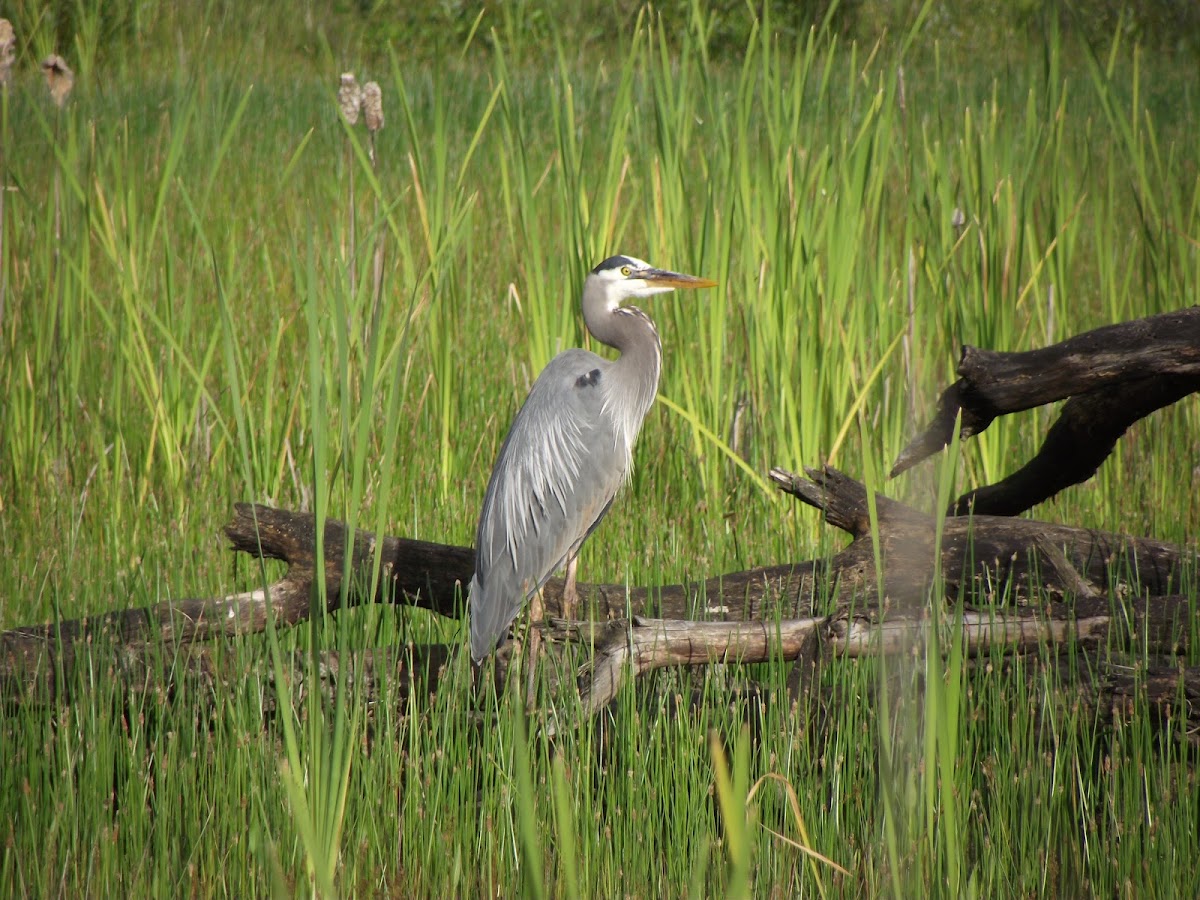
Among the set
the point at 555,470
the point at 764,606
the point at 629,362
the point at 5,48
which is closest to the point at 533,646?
the point at 764,606

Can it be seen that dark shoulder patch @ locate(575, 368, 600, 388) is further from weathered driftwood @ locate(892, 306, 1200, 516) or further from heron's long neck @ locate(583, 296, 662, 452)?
weathered driftwood @ locate(892, 306, 1200, 516)

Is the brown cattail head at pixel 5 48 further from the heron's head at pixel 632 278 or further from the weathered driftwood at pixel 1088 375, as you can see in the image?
the weathered driftwood at pixel 1088 375

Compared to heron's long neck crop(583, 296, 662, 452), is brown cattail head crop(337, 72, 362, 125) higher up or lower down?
higher up

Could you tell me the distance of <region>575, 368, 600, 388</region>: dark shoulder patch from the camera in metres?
3.21

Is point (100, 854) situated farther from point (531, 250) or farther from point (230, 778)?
point (531, 250)

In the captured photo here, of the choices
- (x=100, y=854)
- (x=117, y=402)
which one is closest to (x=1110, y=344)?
(x=100, y=854)

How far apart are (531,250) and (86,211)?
1.52 m

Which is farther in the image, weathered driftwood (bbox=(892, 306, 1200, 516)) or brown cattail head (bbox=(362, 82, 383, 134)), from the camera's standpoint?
brown cattail head (bbox=(362, 82, 383, 134))

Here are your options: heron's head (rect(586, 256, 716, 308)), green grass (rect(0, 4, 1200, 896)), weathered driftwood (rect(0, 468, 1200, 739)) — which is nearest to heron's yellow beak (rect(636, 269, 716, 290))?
heron's head (rect(586, 256, 716, 308))

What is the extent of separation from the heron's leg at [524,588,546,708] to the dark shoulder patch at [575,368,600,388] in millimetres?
645

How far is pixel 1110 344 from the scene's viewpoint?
2.32m

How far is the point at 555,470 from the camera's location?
318 cm

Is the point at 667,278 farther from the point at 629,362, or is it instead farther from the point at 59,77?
the point at 59,77

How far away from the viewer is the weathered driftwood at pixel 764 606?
2189mm
